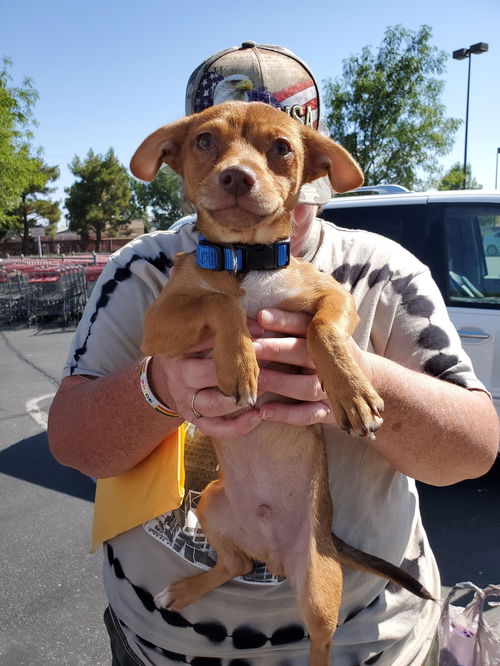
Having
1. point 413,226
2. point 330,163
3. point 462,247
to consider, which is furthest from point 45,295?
point 330,163

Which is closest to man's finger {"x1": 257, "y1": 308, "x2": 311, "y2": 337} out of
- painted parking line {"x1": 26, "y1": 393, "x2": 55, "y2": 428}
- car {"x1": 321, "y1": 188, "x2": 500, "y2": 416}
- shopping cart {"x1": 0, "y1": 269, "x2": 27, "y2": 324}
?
car {"x1": 321, "y1": 188, "x2": 500, "y2": 416}

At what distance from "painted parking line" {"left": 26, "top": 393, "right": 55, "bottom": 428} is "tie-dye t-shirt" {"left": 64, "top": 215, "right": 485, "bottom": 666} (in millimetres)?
4455

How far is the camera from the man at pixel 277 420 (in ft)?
4.50

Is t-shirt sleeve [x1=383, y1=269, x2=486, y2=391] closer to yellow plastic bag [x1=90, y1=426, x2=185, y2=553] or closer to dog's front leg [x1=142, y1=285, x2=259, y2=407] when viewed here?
dog's front leg [x1=142, y1=285, x2=259, y2=407]

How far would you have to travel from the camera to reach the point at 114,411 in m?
1.47

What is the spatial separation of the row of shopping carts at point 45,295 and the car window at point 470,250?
9543 millimetres

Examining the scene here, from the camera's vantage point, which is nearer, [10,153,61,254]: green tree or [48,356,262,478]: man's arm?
[48,356,262,478]: man's arm

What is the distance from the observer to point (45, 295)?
12.5 metres

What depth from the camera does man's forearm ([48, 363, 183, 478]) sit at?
1.46m

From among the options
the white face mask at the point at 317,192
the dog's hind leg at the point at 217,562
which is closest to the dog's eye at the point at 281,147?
the white face mask at the point at 317,192

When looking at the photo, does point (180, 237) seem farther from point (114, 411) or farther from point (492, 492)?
point (492, 492)

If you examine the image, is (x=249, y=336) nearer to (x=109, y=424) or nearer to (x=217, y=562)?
(x=109, y=424)

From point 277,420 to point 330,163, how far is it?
33.6 inches

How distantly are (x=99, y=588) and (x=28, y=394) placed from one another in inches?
168
